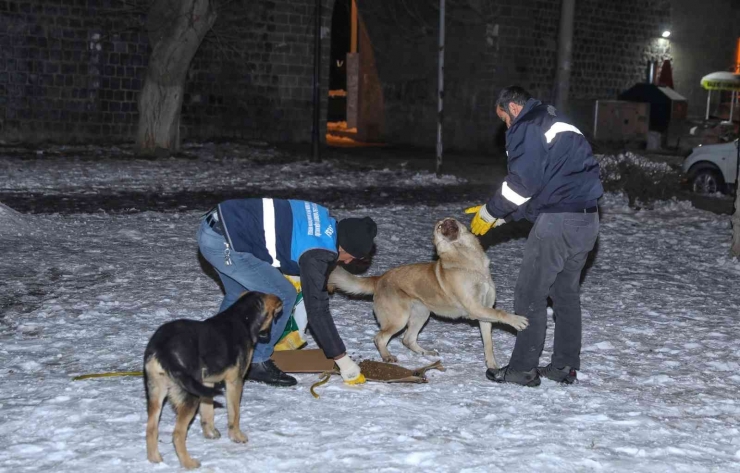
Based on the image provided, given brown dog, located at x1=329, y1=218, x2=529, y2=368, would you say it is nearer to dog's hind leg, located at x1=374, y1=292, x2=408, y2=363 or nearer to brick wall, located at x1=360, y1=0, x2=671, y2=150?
dog's hind leg, located at x1=374, y1=292, x2=408, y2=363

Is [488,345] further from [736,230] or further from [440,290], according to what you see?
[736,230]

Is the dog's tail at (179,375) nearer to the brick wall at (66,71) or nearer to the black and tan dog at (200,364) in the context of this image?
the black and tan dog at (200,364)

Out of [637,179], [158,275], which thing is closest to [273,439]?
[158,275]

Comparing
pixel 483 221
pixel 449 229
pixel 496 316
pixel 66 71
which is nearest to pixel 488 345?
pixel 496 316

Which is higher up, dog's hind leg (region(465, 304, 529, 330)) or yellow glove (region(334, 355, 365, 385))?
dog's hind leg (region(465, 304, 529, 330))

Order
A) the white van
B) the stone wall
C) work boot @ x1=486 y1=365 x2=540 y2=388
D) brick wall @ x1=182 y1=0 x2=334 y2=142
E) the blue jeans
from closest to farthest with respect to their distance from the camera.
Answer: the blue jeans < work boot @ x1=486 y1=365 x2=540 y2=388 < the white van < the stone wall < brick wall @ x1=182 y1=0 x2=334 y2=142

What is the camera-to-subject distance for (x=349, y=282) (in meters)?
6.58

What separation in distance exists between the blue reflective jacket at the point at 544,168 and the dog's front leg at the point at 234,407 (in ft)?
6.98

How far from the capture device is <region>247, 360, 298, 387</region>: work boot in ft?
19.0

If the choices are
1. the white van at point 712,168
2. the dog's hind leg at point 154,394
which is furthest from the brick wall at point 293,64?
the dog's hind leg at point 154,394

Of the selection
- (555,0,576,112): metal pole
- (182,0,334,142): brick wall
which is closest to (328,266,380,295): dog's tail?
(555,0,576,112): metal pole

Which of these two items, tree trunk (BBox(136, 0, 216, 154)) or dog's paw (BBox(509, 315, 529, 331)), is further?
tree trunk (BBox(136, 0, 216, 154))

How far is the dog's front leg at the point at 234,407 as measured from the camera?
4711 millimetres

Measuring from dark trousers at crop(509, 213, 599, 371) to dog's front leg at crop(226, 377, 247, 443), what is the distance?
7.13 ft
